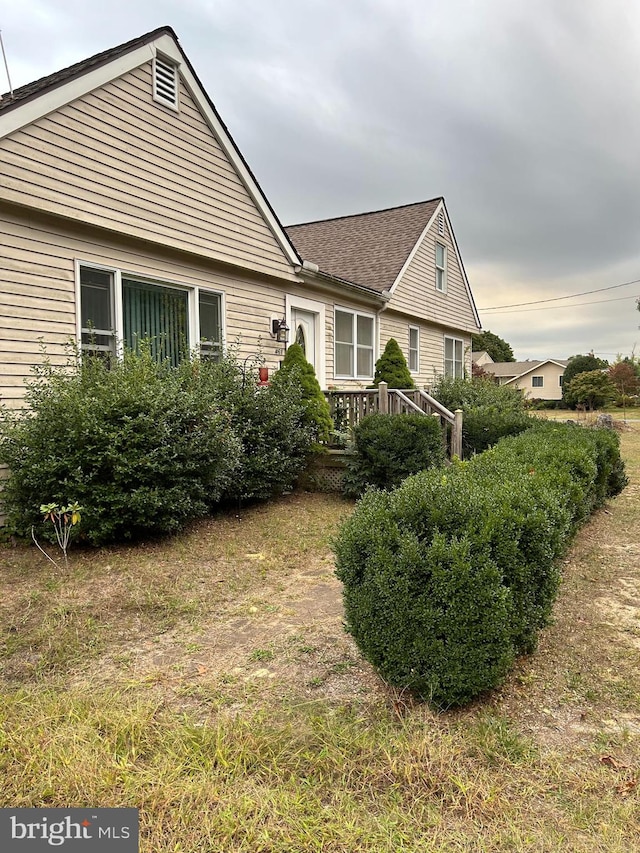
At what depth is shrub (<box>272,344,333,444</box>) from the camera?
325 inches

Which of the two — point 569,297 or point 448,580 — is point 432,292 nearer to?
point 448,580

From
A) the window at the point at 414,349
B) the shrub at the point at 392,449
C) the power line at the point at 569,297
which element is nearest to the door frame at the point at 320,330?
the shrub at the point at 392,449

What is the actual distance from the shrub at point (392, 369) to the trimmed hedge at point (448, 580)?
8.36m

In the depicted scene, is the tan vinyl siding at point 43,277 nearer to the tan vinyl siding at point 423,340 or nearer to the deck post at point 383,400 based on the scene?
the deck post at point 383,400

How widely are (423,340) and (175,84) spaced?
9.51 m

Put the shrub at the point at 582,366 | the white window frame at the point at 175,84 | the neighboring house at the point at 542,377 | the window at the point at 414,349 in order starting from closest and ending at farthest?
the white window frame at the point at 175,84 < the window at the point at 414,349 < the shrub at the point at 582,366 < the neighboring house at the point at 542,377

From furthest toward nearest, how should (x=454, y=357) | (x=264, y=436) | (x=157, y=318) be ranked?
(x=454, y=357) < (x=157, y=318) < (x=264, y=436)

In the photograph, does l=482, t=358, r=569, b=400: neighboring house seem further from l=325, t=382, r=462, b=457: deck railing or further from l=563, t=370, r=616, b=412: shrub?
l=325, t=382, r=462, b=457: deck railing

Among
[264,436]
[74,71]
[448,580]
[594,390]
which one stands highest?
[74,71]

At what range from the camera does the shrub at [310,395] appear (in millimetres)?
8258

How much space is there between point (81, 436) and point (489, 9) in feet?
28.9

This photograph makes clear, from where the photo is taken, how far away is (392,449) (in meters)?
7.58

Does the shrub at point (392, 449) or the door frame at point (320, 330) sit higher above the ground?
the door frame at point (320, 330)

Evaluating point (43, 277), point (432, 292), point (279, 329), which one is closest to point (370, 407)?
point (279, 329)
